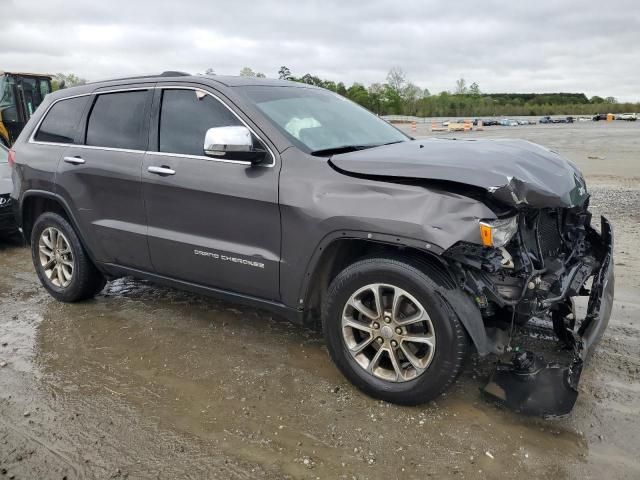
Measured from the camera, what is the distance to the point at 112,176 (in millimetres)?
4242

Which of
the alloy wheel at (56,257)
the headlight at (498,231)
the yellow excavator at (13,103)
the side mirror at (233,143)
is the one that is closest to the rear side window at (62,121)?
the alloy wheel at (56,257)

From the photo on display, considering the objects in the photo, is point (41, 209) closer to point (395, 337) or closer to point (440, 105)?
point (395, 337)

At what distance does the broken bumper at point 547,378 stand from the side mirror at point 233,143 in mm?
1938

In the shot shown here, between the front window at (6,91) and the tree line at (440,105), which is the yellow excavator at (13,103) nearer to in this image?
the front window at (6,91)

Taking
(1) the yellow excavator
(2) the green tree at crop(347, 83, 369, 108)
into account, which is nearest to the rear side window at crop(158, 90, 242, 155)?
(1) the yellow excavator

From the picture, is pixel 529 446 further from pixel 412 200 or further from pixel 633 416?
pixel 412 200

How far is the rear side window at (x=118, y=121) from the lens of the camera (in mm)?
4215

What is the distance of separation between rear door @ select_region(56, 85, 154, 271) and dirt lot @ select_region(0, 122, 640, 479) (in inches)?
26.9

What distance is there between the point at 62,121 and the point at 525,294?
4036 millimetres

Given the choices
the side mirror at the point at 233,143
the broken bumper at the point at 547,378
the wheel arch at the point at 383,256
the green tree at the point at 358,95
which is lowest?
the broken bumper at the point at 547,378

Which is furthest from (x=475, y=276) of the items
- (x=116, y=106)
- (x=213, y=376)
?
(x=116, y=106)

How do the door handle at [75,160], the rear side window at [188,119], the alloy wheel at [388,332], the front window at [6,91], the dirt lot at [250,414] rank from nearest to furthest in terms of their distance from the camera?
the dirt lot at [250,414] < the alloy wheel at [388,332] < the rear side window at [188,119] < the door handle at [75,160] < the front window at [6,91]

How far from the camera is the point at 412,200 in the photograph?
296 centimetres

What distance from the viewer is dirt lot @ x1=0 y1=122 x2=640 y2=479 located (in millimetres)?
2723
